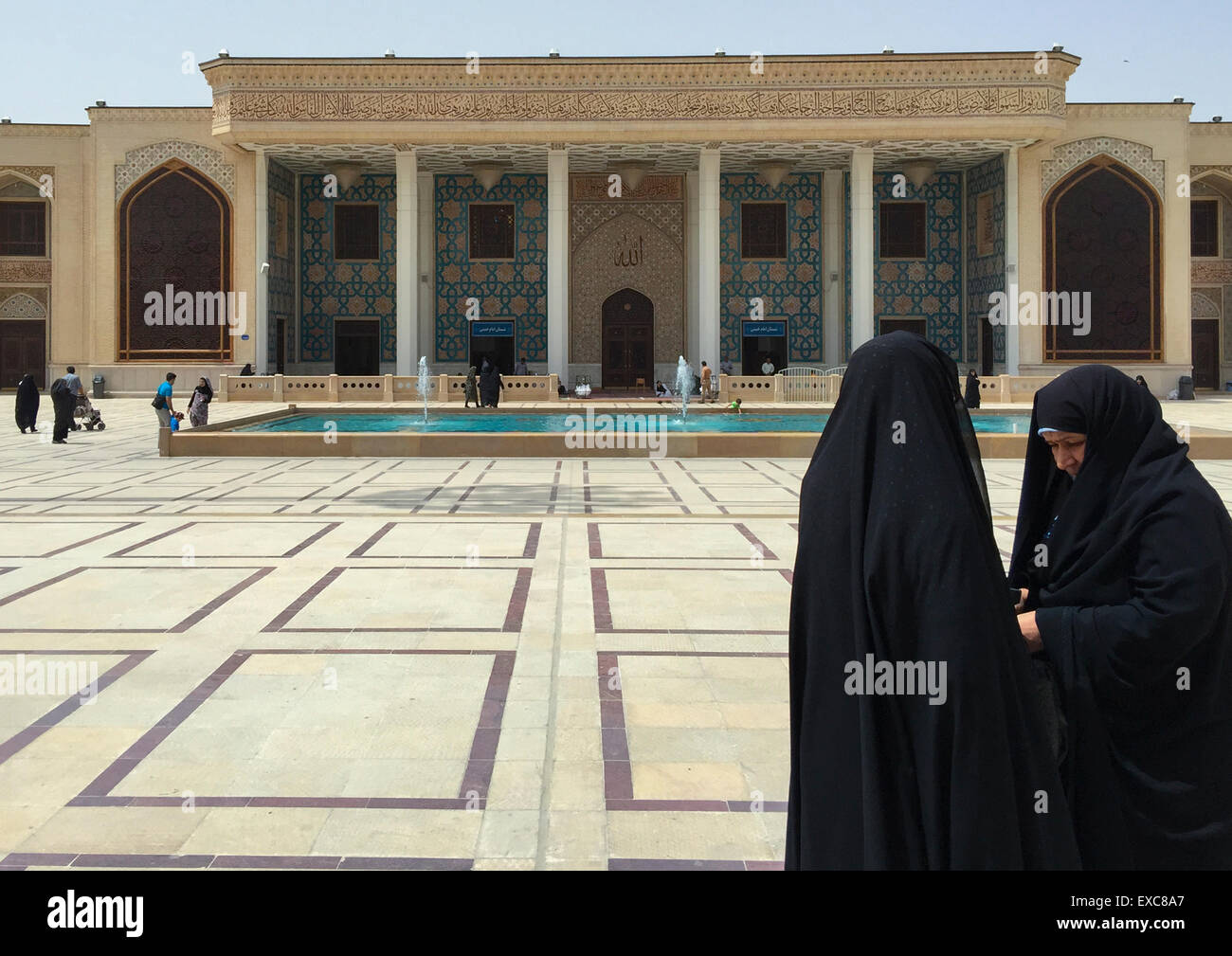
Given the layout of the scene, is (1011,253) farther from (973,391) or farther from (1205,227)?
(1205,227)

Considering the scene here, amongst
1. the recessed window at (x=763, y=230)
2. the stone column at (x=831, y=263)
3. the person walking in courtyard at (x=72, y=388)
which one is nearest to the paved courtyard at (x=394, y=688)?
the person walking in courtyard at (x=72, y=388)

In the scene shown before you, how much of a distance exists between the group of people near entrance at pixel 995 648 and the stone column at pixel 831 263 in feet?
76.4

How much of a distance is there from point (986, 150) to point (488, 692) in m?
22.5

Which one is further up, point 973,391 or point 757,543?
point 973,391

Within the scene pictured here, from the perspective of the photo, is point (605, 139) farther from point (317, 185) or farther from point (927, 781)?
point (927, 781)

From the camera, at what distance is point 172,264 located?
23656 millimetres

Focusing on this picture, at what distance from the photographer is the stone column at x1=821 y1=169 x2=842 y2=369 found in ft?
81.4

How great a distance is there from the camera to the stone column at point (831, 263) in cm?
2481

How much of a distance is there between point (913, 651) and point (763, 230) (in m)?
25.1

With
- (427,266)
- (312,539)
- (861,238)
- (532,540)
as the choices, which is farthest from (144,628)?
(427,266)

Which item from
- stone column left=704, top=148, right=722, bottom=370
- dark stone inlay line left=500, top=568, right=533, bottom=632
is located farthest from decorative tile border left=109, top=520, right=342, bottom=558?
stone column left=704, top=148, right=722, bottom=370

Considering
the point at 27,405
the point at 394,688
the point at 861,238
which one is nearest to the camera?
the point at 394,688

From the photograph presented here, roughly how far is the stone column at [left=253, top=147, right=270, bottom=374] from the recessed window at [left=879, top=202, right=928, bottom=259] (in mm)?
13149

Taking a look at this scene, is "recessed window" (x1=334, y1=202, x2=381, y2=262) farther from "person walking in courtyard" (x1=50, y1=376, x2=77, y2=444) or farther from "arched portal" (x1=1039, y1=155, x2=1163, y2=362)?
"arched portal" (x1=1039, y1=155, x2=1163, y2=362)
